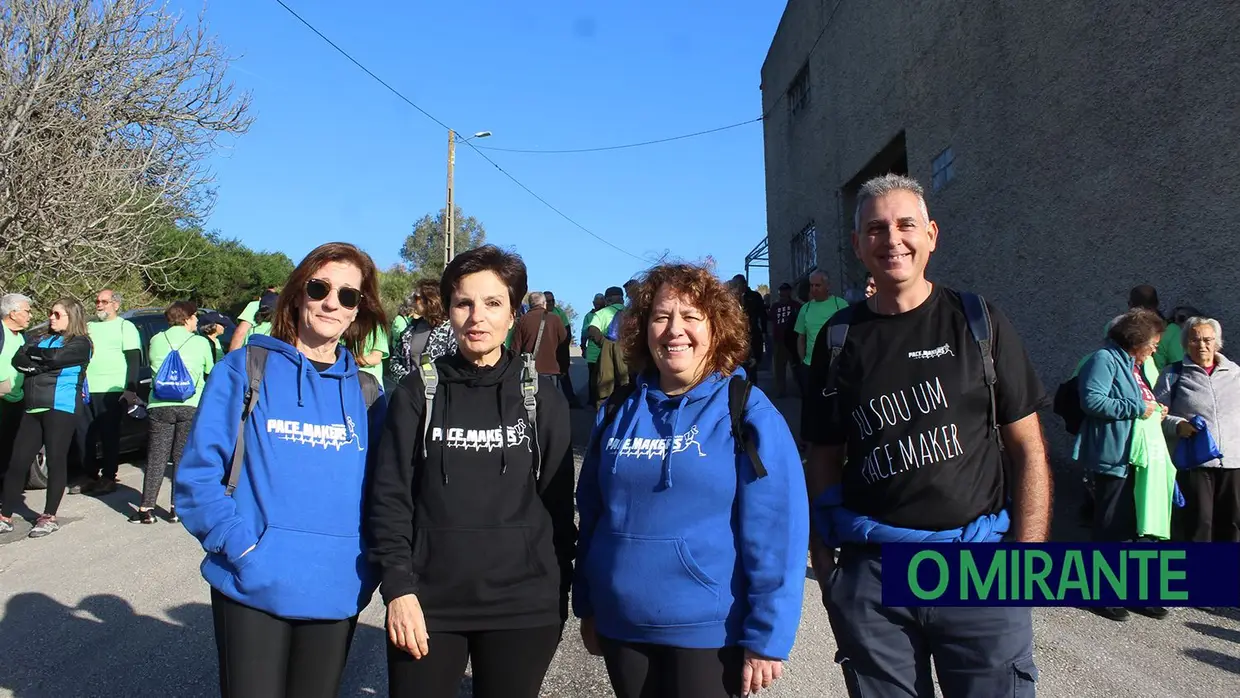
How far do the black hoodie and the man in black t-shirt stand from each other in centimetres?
84

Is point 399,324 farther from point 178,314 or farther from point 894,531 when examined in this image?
point 894,531

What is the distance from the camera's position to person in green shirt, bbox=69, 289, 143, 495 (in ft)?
25.0

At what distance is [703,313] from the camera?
2459mm

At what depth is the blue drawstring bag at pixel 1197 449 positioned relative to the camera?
17.2 feet

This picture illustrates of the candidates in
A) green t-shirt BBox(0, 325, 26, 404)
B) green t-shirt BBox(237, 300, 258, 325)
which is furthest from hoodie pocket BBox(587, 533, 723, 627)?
green t-shirt BBox(0, 325, 26, 404)

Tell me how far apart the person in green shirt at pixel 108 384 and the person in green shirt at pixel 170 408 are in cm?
92

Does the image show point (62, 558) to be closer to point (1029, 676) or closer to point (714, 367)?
point (714, 367)

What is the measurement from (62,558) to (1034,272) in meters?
9.36

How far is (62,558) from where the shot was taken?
5848mm

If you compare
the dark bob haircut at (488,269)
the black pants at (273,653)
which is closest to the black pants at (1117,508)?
the dark bob haircut at (488,269)

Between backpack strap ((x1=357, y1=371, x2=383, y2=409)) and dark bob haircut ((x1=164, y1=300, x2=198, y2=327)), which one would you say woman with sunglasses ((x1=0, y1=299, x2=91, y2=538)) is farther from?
backpack strap ((x1=357, y1=371, x2=383, y2=409))

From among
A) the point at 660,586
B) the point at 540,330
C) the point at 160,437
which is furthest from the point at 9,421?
the point at 660,586

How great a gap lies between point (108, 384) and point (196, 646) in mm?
4415

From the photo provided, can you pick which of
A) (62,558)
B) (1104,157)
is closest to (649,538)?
(62,558)
